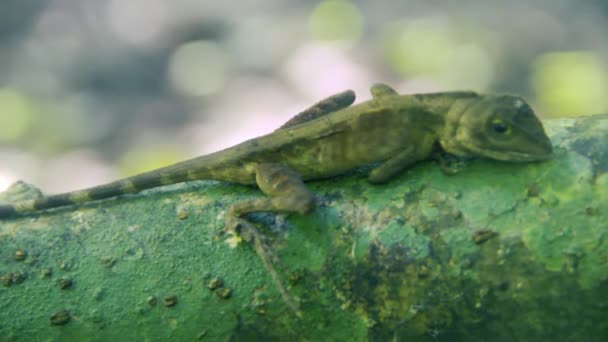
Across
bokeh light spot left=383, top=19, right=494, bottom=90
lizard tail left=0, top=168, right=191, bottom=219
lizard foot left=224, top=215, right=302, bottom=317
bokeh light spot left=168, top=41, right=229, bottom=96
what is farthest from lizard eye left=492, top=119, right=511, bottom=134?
bokeh light spot left=168, top=41, right=229, bottom=96

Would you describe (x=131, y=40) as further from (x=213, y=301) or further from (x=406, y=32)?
(x=213, y=301)

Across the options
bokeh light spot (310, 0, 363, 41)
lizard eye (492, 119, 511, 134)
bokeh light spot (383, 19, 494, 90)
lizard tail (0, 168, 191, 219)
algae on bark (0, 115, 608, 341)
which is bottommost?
algae on bark (0, 115, 608, 341)

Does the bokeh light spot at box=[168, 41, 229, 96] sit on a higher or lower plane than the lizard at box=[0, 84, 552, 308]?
higher

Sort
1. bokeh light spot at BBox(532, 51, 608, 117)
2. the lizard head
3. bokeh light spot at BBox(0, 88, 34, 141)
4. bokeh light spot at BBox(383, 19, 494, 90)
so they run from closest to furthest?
1. the lizard head
2. bokeh light spot at BBox(532, 51, 608, 117)
3. bokeh light spot at BBox(383, 19, 494, 90)
4. bokeh light spot at BBox(0, 88, 34, 141)

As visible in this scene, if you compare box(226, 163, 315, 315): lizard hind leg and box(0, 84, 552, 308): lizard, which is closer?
box(226, 163, 315, 315): lizard hind leg

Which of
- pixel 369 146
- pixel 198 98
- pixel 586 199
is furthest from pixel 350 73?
pixel 586 199

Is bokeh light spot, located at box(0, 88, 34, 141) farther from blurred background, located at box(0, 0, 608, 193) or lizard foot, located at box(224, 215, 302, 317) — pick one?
lizard foot, located at box(224, 215, 302, 317)

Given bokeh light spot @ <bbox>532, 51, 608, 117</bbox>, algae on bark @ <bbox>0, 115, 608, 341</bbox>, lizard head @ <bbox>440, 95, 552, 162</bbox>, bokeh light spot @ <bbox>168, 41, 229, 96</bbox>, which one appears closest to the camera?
algae on bark @ <bbox>0, 115, 608, 341</bbox>

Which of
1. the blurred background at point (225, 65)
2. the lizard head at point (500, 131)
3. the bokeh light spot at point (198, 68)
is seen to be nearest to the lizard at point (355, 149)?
the lizard head at point (500, 131)
